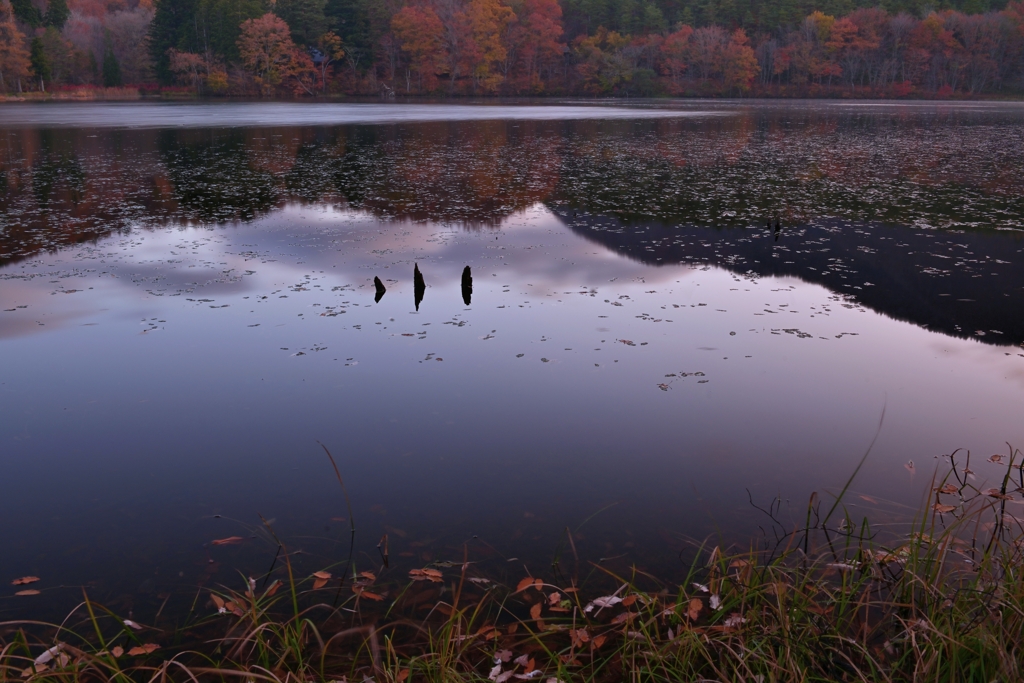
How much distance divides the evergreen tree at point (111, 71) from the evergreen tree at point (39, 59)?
466cm

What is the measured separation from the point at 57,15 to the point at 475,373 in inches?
3709

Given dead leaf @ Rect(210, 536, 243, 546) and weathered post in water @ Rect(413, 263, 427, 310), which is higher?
weathered post in water @ Rect(413, 263, 427, 310)

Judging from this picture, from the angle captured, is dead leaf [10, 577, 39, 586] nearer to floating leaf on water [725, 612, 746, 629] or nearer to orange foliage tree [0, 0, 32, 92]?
floating leaf on water [725, 612, 746, 629]

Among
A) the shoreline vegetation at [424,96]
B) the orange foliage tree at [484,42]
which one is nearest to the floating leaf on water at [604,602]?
the shoreline vegetation at [424,96]

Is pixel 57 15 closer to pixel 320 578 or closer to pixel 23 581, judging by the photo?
pixel 23 581

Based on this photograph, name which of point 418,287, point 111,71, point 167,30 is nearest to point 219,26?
point 167,30

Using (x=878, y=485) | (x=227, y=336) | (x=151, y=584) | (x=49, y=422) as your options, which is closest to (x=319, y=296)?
(x=227, y=336)

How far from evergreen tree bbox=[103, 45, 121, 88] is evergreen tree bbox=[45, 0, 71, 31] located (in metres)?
12.6

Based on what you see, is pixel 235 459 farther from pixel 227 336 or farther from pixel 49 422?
pixel 227 336

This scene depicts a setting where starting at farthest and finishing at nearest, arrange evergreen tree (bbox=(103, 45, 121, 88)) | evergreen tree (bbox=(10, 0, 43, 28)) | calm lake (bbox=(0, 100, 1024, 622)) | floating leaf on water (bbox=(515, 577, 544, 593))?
evergreen tree (bbox=(10, 0, 43, 28)), evergreen tree (bbox=(103, 45, 121, 88)), calm lake (bbox=(0, 100, 1024, 622)), floating leaf on water (bbox=(515, 577, 544, 593))

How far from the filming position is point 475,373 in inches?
236

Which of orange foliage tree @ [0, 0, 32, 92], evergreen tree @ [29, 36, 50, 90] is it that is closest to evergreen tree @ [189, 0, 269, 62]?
evergreen tree @ [29, 36, 50, 90]

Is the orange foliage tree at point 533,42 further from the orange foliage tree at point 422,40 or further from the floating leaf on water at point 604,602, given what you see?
the floating leaf on water at point 604,602

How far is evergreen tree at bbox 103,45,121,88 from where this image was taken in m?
70.2
